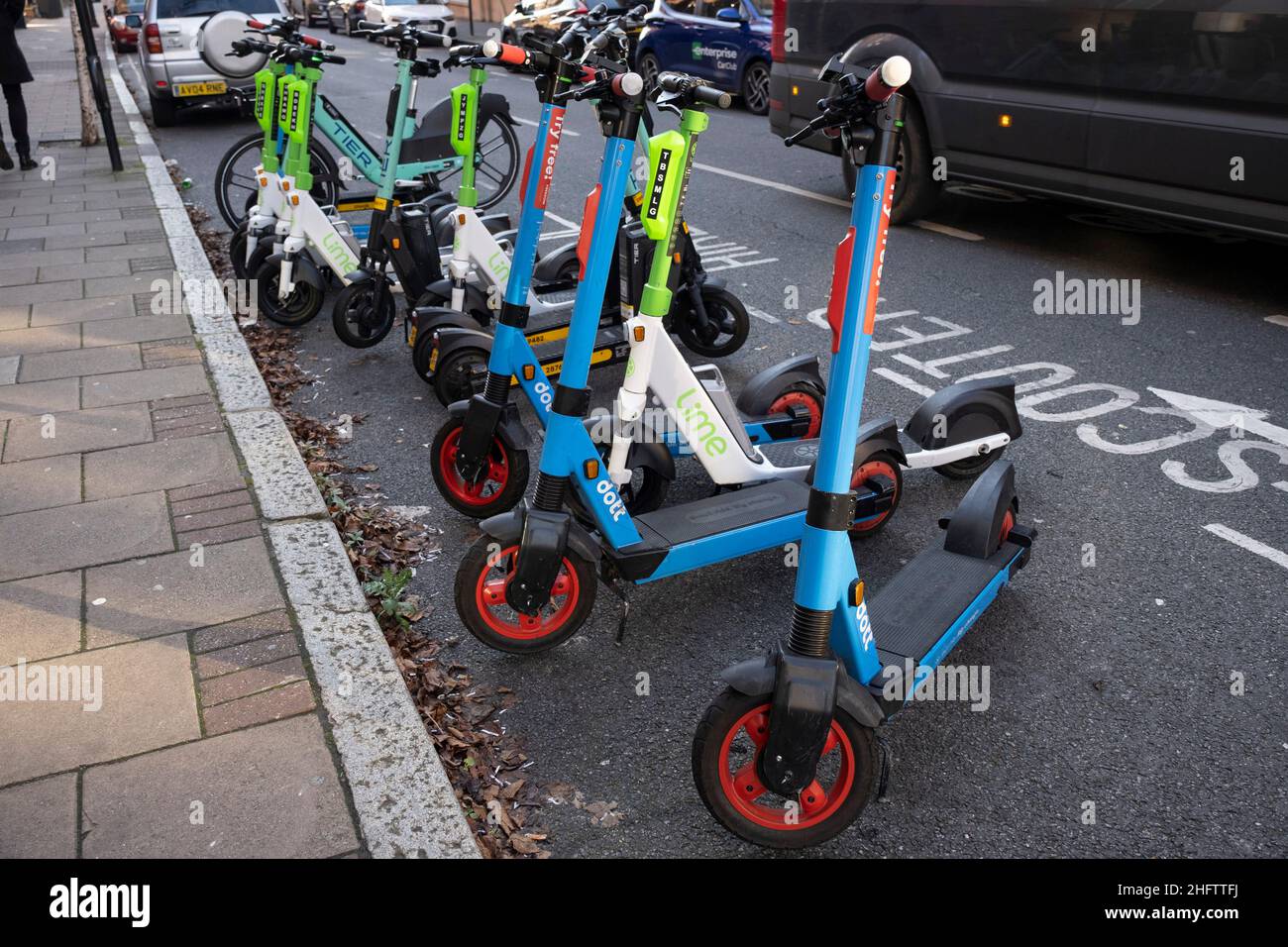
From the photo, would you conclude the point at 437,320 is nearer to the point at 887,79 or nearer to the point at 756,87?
the point at 887,79

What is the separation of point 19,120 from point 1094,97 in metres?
9.98

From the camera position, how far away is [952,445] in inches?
171

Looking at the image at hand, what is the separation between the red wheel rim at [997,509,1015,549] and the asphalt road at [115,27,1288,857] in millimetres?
191

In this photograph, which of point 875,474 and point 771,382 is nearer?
point 875,474

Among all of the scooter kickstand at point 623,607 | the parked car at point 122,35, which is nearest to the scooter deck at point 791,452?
the scooter kickstand at point 623,607

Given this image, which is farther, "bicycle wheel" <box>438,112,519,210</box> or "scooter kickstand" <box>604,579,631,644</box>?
"bicycle wheel" <box>438,112,519,210</box>

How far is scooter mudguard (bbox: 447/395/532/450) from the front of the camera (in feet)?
13.1

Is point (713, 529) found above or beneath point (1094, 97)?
beneath

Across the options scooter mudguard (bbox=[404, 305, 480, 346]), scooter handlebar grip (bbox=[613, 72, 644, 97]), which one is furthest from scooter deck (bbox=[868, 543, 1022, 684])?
scooter mudguard (bbox=[404, 305, 480, 346])

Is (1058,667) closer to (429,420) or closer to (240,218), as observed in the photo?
(429,420)

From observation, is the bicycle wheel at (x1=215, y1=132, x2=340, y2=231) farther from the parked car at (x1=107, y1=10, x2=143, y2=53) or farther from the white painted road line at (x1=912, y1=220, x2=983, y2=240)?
the parked car at (x1=107, y1=10, x2=143, y2=53)

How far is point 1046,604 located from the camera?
3.63 metres

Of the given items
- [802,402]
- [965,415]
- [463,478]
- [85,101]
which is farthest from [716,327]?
[85,101]
